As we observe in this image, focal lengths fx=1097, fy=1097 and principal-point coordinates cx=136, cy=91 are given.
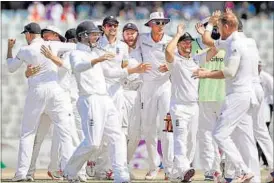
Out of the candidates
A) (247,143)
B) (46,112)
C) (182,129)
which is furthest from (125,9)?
(247,143)

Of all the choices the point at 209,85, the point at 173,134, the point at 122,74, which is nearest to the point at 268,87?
the point at 209,85

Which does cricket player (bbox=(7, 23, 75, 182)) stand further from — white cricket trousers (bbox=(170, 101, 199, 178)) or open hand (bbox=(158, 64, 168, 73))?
white cricket trousers (bbox=(170, 101, 199, 178))

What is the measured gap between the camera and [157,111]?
16000mm

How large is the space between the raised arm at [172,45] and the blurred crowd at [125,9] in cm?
854

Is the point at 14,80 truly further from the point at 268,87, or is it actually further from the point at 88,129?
the point at 88,129

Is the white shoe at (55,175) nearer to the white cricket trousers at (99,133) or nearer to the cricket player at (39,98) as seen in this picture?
the cricket player at (39,98)

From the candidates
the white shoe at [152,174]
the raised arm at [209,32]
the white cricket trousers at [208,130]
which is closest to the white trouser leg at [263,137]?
the raised arm at [209,32]

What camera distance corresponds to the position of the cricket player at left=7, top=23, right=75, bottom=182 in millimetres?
15305

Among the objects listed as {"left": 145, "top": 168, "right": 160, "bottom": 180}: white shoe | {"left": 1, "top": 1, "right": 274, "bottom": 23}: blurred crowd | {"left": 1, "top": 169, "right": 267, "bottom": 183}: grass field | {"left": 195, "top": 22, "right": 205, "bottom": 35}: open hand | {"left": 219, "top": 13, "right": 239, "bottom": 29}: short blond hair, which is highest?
{"left": 1, "top": 1, "right": 274, "bottom": 23}: blurred crowd

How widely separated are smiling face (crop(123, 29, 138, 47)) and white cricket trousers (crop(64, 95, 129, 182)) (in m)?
2.79

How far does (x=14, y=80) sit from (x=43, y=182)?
4.99 metres

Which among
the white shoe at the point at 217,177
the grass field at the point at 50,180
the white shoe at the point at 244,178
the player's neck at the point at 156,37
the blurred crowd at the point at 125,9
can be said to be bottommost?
the grass field at the point at 50,180

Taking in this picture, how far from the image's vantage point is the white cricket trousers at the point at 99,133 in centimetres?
1333

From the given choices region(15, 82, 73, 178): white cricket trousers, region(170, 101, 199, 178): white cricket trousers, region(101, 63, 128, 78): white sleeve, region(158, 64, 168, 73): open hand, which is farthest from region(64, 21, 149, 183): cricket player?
region(158, 64, 168, 73): open hand
